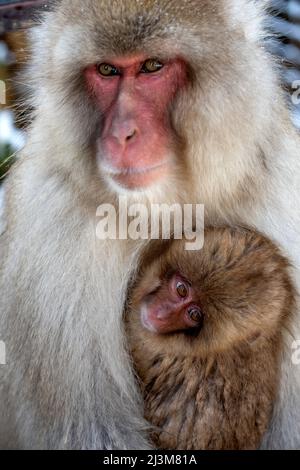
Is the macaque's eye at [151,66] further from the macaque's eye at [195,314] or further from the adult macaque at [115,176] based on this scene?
the macaque's eye at [195,314]

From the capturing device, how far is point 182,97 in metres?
3.62

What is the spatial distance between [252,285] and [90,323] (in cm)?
67

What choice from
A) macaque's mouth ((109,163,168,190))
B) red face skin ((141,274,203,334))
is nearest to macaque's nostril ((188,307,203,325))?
red face skin ((141,274,203,334))

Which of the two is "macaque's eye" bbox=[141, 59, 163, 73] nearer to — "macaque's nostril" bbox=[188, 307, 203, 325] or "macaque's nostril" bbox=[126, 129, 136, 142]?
"macaque's nostril" bbox=[126, 129, 136, 142]

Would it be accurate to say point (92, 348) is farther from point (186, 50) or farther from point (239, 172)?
point (186, 50)

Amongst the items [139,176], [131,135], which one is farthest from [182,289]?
[131,135]

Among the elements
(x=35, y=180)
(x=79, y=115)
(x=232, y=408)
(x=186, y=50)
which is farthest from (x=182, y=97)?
(x=232, y=408)

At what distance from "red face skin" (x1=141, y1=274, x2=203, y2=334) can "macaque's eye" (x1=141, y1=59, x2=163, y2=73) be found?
33.1 inches

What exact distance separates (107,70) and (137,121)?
1.03ft

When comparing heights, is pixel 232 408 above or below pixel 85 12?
below

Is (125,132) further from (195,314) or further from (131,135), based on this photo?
(195,314)

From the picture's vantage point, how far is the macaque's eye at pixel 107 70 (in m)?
3.61

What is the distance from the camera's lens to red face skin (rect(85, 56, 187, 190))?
344 cm

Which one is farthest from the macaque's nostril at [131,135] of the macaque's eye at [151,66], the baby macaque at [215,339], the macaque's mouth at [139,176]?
the baby macaque at [215,339]
